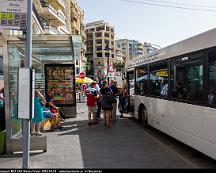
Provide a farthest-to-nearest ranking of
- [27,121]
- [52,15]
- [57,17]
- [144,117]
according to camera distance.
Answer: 1. [57,17]
2. [52,15]
3. [144,117]
4. [27,121]

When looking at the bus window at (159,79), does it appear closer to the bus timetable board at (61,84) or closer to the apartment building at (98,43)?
the bus timetable board at (61,84)

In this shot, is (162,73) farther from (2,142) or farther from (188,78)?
(2,142)

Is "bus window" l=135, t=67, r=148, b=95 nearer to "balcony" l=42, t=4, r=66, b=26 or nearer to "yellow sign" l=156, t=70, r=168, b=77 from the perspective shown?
"yellow sign" l=156, t=70, r=168, b=77

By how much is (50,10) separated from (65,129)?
3793 cm

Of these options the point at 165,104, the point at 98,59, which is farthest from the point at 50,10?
the point at 98,59

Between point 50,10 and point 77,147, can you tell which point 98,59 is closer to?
point 50,10

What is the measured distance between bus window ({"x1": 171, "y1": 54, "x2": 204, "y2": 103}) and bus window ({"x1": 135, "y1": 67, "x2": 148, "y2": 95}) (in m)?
3.06

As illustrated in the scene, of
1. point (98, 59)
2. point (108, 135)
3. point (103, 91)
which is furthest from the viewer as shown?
point (98, 59)

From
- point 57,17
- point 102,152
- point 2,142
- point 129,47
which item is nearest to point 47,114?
point 2,142

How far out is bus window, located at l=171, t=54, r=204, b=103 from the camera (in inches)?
281

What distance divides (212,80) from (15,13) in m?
3.94

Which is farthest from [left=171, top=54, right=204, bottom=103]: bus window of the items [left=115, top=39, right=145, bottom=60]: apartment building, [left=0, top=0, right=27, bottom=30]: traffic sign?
[left=115, top=39, right=145, bottom=60]: apartment building

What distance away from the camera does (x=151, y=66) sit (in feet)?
36.6

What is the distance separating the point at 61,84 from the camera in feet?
52.7
